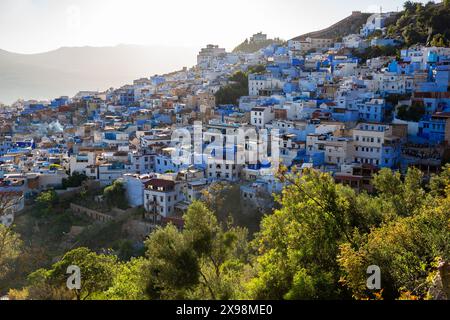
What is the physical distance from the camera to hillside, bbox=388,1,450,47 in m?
29.1

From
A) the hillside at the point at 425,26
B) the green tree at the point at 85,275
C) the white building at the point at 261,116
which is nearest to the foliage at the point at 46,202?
the green tree at the point at 85,275

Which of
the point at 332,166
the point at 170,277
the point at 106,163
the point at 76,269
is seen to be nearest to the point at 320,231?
the point at 170,277

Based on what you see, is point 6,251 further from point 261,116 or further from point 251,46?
point 251,46

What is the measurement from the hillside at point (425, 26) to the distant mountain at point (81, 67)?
78.0 meters

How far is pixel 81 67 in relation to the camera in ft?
411

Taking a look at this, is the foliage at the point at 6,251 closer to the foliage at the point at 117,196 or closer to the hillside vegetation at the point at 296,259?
the hillside vegetation at the point at 296,259

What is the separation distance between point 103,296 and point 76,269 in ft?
2.75

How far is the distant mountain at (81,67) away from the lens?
10538cm

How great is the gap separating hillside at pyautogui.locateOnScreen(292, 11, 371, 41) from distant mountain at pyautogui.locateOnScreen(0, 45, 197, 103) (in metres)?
69.0

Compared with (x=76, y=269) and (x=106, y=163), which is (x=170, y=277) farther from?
(x=106, y=163)

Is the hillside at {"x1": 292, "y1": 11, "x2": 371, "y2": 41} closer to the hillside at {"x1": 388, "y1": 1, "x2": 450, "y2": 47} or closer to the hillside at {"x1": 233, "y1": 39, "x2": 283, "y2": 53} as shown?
the hillside at {"x1": 388, "y1": 1, "x2": 450, "y2": 47}

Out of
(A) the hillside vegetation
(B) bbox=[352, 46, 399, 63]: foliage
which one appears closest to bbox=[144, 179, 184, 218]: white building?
(A) the hillside vegetation

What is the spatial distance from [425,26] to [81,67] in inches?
4249

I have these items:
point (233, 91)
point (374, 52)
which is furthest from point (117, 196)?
point (374, 52)
